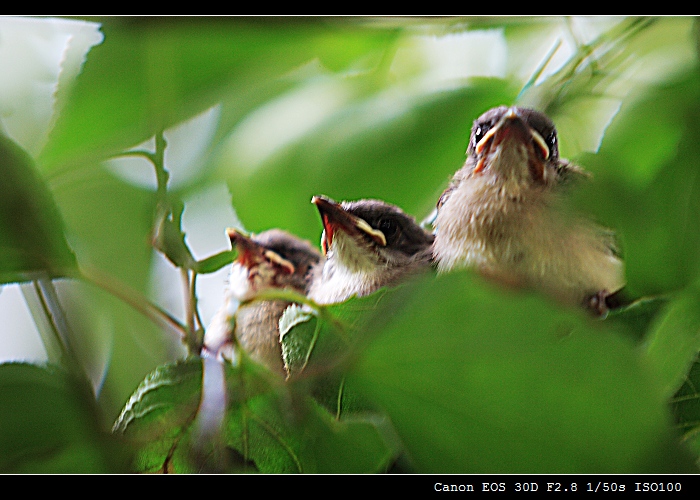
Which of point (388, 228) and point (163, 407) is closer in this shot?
point (163, 407)

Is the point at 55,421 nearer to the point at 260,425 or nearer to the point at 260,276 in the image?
the point at 260,425

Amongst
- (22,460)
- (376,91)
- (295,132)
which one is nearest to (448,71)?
(376,91)

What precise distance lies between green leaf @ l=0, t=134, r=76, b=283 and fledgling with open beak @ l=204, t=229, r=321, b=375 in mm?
348

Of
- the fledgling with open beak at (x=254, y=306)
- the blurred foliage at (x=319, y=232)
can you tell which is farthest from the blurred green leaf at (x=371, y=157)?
the fledgling with open beak at (x=254, y=306)

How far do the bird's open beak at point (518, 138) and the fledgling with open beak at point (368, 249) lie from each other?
17 centimetres

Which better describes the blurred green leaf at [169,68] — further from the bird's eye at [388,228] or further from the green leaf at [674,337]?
the green leaf at [674,337]

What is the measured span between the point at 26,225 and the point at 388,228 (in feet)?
1.45

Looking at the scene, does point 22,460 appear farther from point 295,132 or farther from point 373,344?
point 295,132

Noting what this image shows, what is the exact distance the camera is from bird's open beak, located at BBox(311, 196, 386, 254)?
2.58 feet

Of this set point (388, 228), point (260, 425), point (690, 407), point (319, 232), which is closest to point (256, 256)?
point (319, 232)

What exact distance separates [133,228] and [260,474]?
1.33ft

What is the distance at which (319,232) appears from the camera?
0.95 m

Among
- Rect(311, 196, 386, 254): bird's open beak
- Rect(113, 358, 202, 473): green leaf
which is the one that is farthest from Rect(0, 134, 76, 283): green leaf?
Rect(311, 196, 386, 254): bird's open beak

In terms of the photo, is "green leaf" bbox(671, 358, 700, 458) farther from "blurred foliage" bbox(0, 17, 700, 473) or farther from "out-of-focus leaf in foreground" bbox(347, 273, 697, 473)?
"out-of-focus leaf in foreground" bbox(347, 273, 697, 473)
